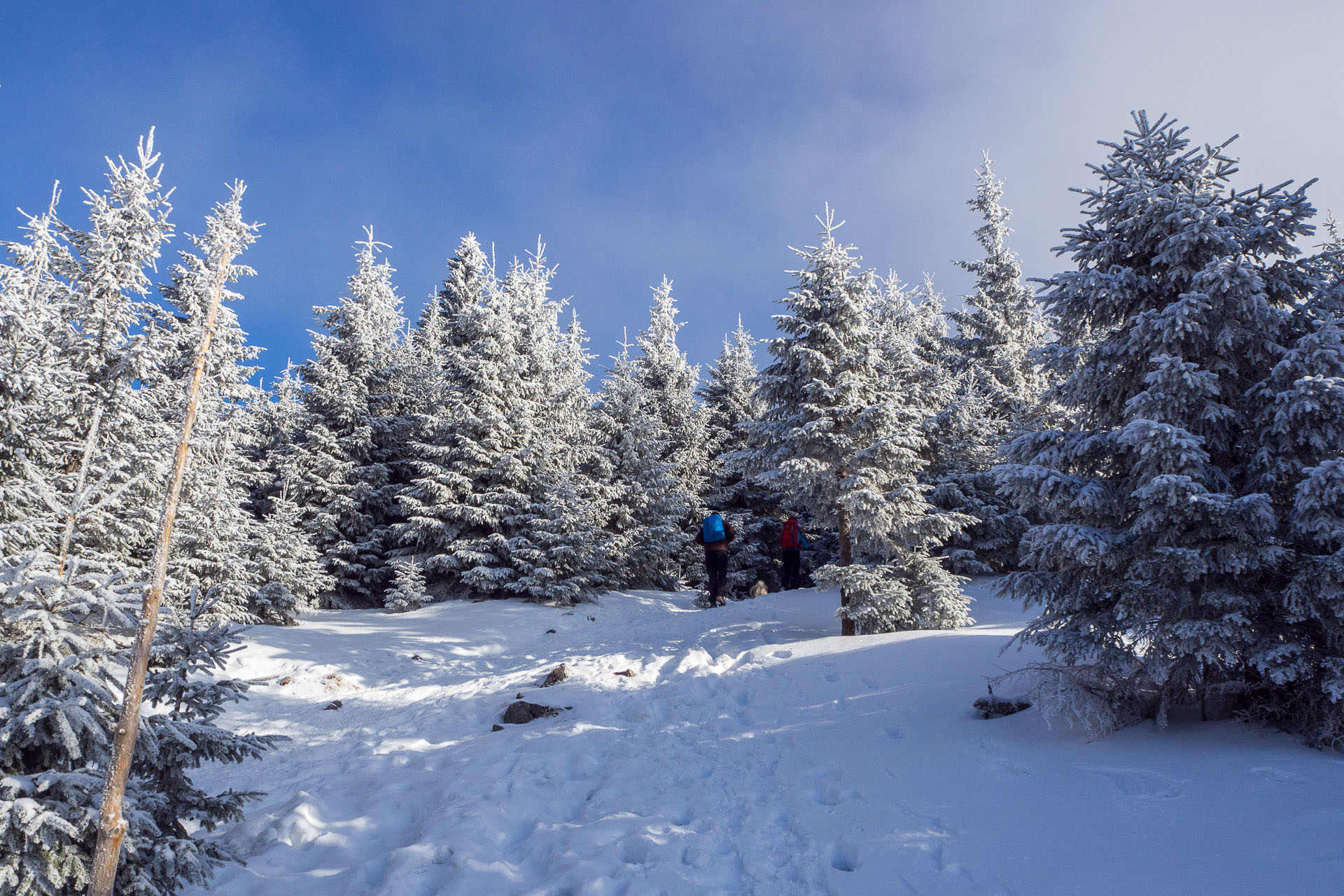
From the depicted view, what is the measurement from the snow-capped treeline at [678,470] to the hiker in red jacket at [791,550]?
2.80m

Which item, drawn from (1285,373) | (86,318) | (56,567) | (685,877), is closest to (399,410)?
(86,318)

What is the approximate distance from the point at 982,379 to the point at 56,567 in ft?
71.9

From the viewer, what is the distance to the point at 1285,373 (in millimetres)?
4992

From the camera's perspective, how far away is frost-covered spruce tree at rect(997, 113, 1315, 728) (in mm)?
4941

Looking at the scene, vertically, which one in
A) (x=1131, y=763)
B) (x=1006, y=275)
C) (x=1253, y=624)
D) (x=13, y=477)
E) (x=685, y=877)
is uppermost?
(x=1006, y=275)

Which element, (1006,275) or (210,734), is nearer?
(210,734)

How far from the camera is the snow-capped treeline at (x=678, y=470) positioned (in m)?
4.12

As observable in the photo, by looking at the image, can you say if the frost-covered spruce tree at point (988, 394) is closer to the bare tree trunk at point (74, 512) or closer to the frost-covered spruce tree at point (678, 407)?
the frost-covered spruce tree at point (678, 407)

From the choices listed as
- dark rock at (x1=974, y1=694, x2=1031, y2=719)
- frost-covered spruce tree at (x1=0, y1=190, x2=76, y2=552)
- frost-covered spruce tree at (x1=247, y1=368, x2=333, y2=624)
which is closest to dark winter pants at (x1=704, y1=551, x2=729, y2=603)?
frost-covered spruce tree at (x1=247, y1=368, x2=333, y2=624)

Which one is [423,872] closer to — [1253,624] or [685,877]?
[685,877]

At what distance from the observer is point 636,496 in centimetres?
1886

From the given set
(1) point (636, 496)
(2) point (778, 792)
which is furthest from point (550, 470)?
(2) point (778, 792)

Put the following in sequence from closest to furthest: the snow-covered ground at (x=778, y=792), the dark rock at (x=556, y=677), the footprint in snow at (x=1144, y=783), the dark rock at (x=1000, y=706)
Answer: the snow-covered ground at (x=778, y=792), the footprint in snow at (x=1144, y=783), the dark rock at (x=1000, y=706), the dark rock at (x=556, y=677)

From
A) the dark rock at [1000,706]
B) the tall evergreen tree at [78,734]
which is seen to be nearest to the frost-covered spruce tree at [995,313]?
the dark rock at [1000,706]
